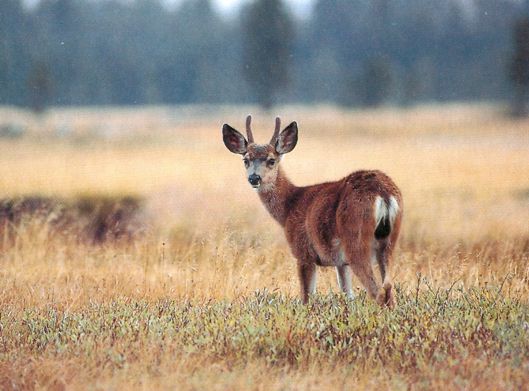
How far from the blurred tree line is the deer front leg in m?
47.6

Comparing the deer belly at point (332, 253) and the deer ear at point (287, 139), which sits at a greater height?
the deer ear at point (287, 139)

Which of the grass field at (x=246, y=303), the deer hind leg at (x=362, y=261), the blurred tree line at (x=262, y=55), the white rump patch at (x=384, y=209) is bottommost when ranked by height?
the grass field at (x=246, y=303)

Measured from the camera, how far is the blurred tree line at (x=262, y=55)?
60.8 metres

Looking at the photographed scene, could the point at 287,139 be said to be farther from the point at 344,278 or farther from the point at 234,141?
the point at 344,278

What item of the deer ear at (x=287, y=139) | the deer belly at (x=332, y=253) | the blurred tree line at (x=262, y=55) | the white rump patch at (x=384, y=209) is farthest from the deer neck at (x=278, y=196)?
the blurred tree line at (x=262, y=55)

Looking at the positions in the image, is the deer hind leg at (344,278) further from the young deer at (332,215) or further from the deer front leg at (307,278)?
the deer front leg at (307,278)

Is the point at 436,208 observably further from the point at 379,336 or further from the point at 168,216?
the point at 379,336

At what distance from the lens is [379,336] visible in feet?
20.9

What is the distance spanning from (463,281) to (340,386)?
12.1ft

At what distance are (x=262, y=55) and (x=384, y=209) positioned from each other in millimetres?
57539

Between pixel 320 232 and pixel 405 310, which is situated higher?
pixel 320 232

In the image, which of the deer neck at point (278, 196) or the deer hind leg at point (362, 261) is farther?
the deer neck at point (278, 196)

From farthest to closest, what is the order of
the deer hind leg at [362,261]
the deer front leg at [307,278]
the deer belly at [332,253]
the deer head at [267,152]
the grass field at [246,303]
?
the deer head at [267,152], the deer front leg at [307,278], the deer belly at [332,253], the deer hind leg at [362,261], the grass field at [246,303]

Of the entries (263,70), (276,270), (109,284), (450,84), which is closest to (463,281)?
(276,270)
